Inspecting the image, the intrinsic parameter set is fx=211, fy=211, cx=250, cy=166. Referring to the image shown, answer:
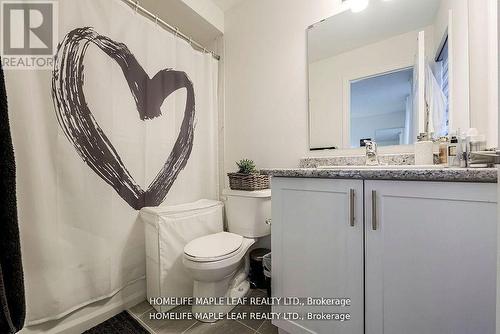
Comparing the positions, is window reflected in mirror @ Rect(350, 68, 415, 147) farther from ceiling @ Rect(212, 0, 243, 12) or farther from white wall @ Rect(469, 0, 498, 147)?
ceiling @ Rect(212, 0, 243, 12)

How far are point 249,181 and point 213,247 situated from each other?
0.54 metres

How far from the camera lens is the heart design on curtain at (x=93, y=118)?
3.75 feet

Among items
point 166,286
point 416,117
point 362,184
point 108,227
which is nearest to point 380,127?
point 416,117

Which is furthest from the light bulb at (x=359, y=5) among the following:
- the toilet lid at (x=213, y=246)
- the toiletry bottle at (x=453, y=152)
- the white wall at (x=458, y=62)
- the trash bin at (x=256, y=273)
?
the trash bin at (x=256, y=273)

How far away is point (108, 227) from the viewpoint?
1306 mm

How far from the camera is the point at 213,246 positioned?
1354mm

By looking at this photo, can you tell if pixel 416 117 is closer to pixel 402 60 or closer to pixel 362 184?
pixel 402 60

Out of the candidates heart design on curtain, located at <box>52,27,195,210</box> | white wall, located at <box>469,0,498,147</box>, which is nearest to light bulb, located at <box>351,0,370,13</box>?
white wall, located at <box>469,0,498,147</box>

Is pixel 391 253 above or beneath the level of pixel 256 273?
above

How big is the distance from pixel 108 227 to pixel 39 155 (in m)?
0.53

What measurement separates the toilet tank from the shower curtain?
46 cm

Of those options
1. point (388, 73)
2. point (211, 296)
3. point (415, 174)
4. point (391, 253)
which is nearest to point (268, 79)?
point (388, 73)

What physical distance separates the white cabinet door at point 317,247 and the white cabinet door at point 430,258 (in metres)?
0.05

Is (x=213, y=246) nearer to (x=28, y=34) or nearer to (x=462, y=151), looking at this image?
(x=462, y=151)
